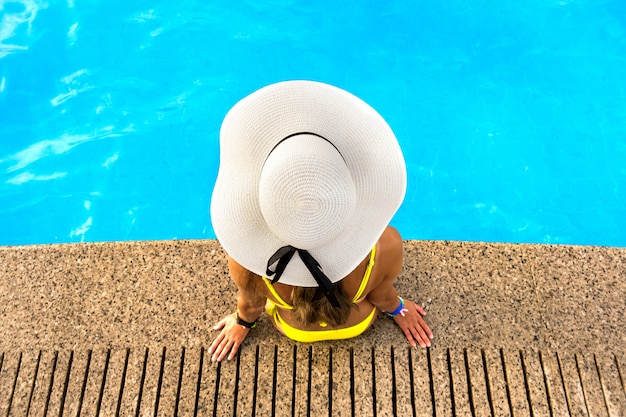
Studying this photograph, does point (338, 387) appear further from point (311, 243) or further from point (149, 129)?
point (149, 129)

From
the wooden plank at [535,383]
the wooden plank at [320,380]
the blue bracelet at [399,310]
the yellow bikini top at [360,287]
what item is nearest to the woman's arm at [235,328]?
the yellow bikini top at [360,287]

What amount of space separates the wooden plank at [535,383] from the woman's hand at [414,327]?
0.45m

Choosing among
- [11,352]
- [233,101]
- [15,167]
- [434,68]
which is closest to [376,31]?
[434,68]

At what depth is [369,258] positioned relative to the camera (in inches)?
70.8

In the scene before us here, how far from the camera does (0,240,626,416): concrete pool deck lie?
7.65 feet

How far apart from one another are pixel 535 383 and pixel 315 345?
1002 millimetres

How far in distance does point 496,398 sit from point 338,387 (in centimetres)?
70

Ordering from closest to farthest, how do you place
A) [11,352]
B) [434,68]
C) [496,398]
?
[496,398] → [11,352] → [434,68]

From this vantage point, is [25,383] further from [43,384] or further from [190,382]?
[190,382]

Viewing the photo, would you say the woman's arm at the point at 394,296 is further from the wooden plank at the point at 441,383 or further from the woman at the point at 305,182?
the woman at the point at 305,182

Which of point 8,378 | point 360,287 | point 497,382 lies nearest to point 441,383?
point 497,382

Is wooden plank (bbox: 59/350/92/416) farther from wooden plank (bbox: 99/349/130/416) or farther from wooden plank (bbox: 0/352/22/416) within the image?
wooden plank (bbox: 0/352/22/416)

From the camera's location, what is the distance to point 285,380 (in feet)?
7.84

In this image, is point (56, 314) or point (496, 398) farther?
point (56, 314)
